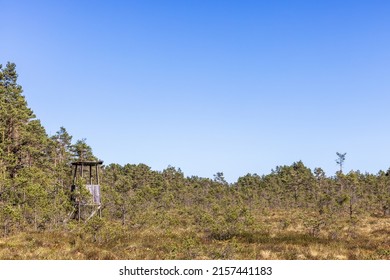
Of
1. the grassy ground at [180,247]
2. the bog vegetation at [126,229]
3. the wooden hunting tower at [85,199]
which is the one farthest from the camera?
the wooden hunting tower at [85,199]

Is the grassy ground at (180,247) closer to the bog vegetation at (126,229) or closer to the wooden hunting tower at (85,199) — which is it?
the bog vegetation at (126,229)

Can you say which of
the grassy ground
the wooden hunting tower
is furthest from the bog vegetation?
the wooden hunting tower

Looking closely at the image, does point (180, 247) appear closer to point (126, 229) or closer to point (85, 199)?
point (126, 229)

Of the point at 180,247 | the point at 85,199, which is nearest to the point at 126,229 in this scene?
the point at 85,199

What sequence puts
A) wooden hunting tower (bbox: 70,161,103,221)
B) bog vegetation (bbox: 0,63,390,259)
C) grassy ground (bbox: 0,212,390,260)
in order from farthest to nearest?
1. wooden hunting tower (bbox: 70,161,103,221)
2. bog vegetation (bbox: 0,63,390,259)
3. grassy ground (bbox: 0,212,390,260)

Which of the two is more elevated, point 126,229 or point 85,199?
point 85,199

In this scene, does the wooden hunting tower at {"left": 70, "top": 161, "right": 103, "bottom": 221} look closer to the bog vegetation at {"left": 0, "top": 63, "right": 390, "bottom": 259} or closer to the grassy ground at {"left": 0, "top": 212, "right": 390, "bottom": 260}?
the bog vegetation at {"left": 0, "top": 63, "right": 390, "bottom": 259}

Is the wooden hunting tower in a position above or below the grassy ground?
above

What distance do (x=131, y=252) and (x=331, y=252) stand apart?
27.0ft

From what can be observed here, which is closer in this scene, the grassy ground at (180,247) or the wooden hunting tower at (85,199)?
the grassy ground at (180,247)

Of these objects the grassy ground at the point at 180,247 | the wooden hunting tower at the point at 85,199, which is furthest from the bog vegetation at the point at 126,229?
the wooden hunting tower at the point at 85,199
